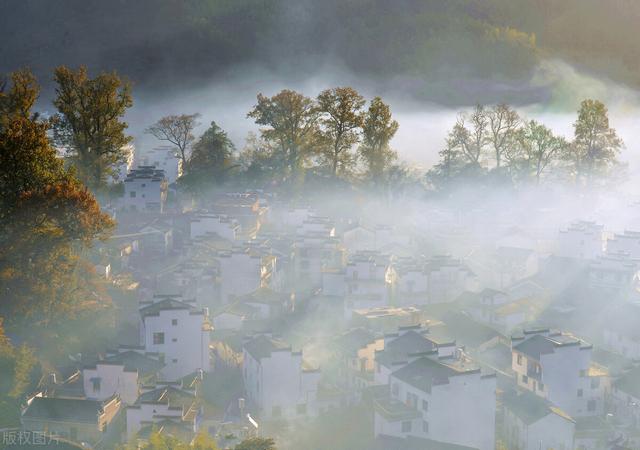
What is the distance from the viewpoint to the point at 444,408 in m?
15.0

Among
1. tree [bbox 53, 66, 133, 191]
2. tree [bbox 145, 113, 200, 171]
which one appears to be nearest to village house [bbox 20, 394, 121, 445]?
tree [bbox 53, 66, 133, 191]

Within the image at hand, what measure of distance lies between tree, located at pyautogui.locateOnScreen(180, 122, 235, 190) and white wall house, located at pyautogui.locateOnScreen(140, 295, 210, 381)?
408 inches

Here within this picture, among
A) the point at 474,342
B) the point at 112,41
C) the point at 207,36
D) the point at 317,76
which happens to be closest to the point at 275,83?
the point at 317,76

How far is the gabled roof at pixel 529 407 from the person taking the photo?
15.9 m

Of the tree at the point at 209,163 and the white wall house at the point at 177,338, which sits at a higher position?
the tree at the point at 209,163

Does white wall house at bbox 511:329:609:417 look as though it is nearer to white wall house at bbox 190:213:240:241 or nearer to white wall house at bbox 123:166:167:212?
white wall house at bbox 190:213:240:241

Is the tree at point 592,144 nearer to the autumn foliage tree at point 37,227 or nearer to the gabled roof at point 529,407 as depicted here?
the gabled roof at point 529,407

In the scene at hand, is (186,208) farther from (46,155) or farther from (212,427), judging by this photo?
(212,427)

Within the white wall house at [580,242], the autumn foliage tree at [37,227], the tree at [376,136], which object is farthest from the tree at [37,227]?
the white wall house at [580,242]

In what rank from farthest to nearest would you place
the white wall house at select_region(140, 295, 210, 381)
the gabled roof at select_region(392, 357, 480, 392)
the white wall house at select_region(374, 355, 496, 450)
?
the white wall house at select_region(140, 295, 210, 381)
the gabled roof at select_region(392, 357, 480, 392)
the white wall house at select_region(374, 355, 496, 450)

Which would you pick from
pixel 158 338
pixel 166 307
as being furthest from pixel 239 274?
pixel 158 338

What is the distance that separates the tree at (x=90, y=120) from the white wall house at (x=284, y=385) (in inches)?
330

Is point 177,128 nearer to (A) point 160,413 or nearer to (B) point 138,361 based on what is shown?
(B) point 138,361

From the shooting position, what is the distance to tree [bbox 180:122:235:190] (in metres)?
27.4
